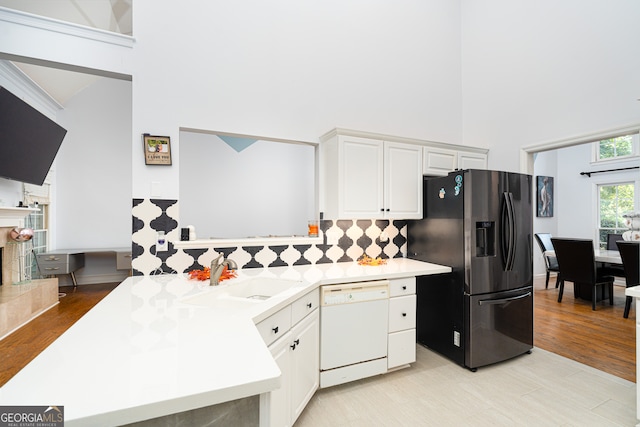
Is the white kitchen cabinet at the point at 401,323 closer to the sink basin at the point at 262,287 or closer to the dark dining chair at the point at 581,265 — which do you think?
the sink basin at the point at 262,287

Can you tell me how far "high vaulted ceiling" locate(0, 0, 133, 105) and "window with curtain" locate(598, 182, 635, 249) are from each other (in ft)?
28.9

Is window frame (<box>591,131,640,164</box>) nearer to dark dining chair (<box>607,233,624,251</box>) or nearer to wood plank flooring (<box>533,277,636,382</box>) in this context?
→ dark dining chair (<box>607,233,624,251</box>)

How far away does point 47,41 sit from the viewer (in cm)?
221

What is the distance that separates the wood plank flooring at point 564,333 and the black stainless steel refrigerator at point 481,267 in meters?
0.59

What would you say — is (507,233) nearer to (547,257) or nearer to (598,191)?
(547,257)

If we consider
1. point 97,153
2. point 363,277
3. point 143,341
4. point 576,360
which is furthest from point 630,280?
point 97,153

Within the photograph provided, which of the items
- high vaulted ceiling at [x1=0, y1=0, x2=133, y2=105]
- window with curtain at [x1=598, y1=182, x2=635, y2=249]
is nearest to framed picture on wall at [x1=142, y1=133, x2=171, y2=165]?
high vaulted ceiling at [x1=0, y1=0, x2=133, y2=105]

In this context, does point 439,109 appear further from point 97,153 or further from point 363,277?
point 97,153

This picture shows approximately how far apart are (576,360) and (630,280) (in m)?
1.63

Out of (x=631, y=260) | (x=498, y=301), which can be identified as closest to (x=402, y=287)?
(x=498, y=301)

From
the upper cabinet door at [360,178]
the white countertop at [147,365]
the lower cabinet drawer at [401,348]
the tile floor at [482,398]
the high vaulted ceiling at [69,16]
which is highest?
the high vaulted ceiling at [69,16]

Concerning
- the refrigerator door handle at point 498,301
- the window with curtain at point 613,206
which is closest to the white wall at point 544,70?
the refrigerator door handle at point 498,301

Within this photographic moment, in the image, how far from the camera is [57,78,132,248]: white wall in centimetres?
551

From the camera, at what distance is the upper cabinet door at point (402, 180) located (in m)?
2.86
